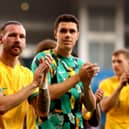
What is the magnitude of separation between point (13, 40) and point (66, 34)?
1.91ft

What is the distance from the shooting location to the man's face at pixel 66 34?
5184mm

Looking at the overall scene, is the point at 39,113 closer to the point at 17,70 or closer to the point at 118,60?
the point at 17,70

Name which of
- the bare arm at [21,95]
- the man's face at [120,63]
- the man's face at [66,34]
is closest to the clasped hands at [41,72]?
the bare arm at [21,95]

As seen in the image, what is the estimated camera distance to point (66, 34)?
5211mm

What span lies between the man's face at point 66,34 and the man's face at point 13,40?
0.43 metres

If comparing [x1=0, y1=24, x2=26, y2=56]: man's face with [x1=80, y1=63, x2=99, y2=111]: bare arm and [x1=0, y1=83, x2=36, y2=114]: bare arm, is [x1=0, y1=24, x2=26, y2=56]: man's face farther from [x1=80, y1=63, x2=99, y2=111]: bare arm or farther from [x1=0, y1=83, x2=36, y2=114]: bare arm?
[x1=80, y1=63, x2=99, y2=111]: bare arm

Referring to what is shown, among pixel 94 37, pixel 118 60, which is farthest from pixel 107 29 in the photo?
Answer: pixel 118 60

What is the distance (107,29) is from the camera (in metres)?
18.9

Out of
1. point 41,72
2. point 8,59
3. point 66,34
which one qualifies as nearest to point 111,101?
point 66,34

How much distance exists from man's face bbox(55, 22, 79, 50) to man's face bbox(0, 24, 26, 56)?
43 centimetres

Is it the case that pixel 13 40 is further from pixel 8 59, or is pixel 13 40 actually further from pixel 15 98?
pixel 15 98

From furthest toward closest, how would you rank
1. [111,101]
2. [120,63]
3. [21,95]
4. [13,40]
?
[120,63], [111,101], [13,40], [21,95]

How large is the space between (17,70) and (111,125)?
1960 millimetres

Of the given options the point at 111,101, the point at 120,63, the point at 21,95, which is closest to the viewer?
the point at 21,95
